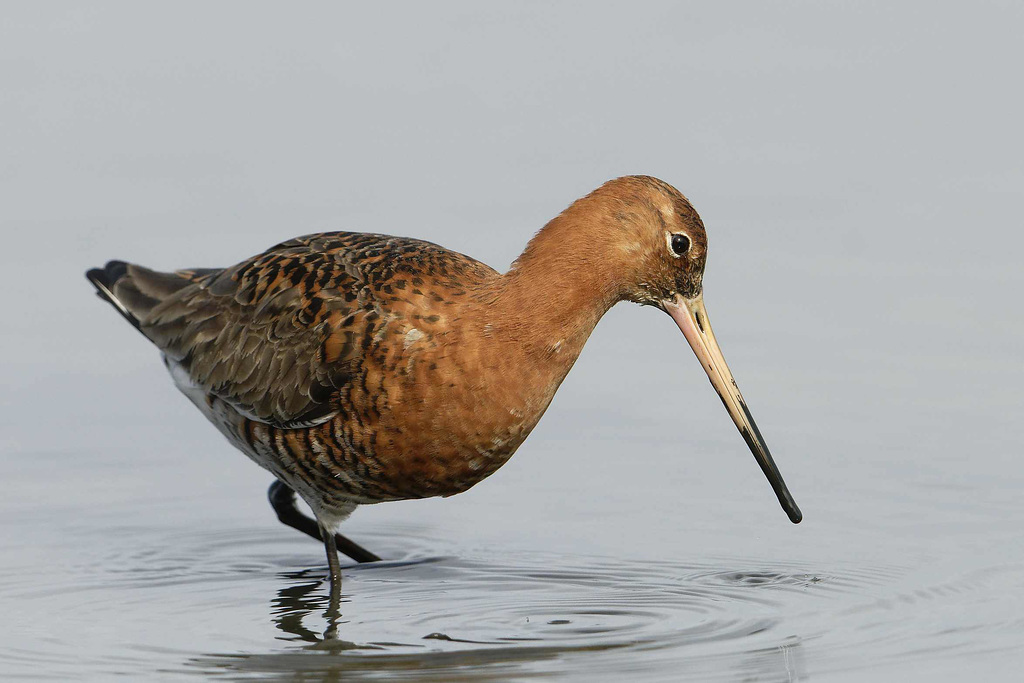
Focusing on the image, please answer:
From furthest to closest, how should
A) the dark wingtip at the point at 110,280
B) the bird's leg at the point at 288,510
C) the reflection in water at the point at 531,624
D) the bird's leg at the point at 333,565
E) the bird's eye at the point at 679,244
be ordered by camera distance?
the dark wingtip at the point at 110,280 → the bird's leg at the point at 288,510 → the bird's leg at the point at 333,565 → the bird's eye at the point at 679,244 → the reflection in water at the point at 531,624

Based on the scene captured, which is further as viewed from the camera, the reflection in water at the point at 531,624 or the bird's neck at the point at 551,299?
the bird's neck at the point at 551,299

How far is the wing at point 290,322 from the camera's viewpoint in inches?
328

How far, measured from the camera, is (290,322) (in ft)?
28.8

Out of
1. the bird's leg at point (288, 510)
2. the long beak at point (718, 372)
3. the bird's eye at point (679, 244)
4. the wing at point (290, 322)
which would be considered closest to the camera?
the bird's eye at point (679, 244)

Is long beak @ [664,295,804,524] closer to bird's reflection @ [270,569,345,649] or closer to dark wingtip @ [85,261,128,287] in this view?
bird's reflection @ [270,569,345,649]

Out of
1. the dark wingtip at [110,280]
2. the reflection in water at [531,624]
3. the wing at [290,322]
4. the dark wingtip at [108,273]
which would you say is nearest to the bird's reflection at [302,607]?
the reflection in water at [531,624]

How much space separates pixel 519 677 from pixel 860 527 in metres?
2.56

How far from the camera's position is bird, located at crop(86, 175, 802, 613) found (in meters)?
7.87

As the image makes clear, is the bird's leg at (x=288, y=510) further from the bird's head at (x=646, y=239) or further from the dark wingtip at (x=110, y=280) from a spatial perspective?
the bird's head at (x=646, y=239)

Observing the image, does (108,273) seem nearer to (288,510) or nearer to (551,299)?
(288,510)

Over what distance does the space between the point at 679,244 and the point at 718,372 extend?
776mm

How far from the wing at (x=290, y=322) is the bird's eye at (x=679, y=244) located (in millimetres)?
1095

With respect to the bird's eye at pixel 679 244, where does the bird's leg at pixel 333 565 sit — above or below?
below

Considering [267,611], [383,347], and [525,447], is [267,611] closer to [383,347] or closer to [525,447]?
[383,347]
